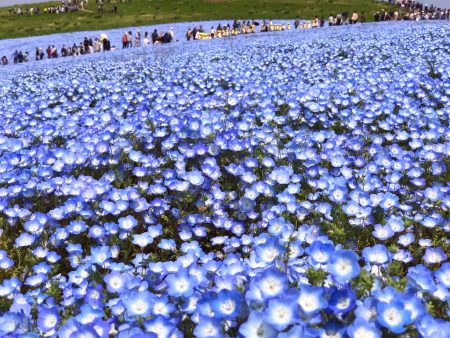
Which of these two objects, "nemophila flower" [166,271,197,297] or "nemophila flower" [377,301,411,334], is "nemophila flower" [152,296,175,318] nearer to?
"nemophila flower" [166,271,197,297]

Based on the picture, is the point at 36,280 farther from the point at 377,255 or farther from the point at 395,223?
the point at 395,223

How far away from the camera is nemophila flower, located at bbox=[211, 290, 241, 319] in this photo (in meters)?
1.70

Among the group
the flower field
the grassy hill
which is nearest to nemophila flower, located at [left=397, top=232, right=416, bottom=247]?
the flower field

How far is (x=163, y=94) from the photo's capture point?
8.48m

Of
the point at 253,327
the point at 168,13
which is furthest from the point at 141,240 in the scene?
the point at 168,13

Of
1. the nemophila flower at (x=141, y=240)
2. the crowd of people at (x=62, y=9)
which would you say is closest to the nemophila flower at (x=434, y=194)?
the nemophila flower at (x=141, y=240)

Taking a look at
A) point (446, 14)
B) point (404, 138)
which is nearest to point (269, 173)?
point (404, 138)

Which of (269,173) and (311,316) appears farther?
(269,173)

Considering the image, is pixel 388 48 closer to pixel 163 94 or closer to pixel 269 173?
pixel 163 94

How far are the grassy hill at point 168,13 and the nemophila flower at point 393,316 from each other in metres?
53.8

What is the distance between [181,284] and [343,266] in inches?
30.0

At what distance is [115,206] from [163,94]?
16.1 ft

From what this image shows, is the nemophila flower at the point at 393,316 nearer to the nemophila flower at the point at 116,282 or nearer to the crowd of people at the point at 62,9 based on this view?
the nemophila flower at the point at 116,282

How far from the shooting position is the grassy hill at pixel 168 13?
2112 inches
